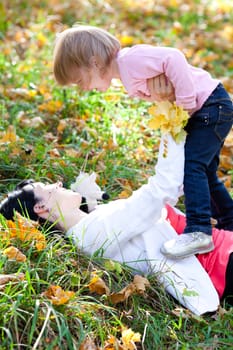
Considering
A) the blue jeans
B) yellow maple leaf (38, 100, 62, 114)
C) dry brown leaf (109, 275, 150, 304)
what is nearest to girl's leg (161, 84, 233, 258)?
the blue jeans

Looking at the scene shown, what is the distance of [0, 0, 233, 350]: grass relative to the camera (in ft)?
8.77

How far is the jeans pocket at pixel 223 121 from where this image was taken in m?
3.33

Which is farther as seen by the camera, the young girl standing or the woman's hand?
the woman's hand

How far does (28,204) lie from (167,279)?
748 mm

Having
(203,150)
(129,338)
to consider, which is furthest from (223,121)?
(129,338)

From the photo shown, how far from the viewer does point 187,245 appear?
10.3 feet

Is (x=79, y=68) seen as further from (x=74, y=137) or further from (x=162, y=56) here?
(x=74, y=137)

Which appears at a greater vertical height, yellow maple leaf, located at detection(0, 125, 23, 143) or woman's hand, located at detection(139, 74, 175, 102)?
woman's hand, located at detection(139, 74, 175, 102)

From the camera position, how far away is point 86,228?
3.17 metres

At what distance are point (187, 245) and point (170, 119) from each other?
2.02 feet

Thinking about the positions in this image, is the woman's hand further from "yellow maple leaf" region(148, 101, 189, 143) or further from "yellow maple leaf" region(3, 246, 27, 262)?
"yellow maple leaf" region(3, 246, 27, 262)

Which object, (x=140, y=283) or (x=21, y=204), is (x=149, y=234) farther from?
(x=21, y=204)

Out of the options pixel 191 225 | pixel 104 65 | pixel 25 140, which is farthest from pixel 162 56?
pixel 25 140

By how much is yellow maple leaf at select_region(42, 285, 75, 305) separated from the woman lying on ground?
16.7 inches
